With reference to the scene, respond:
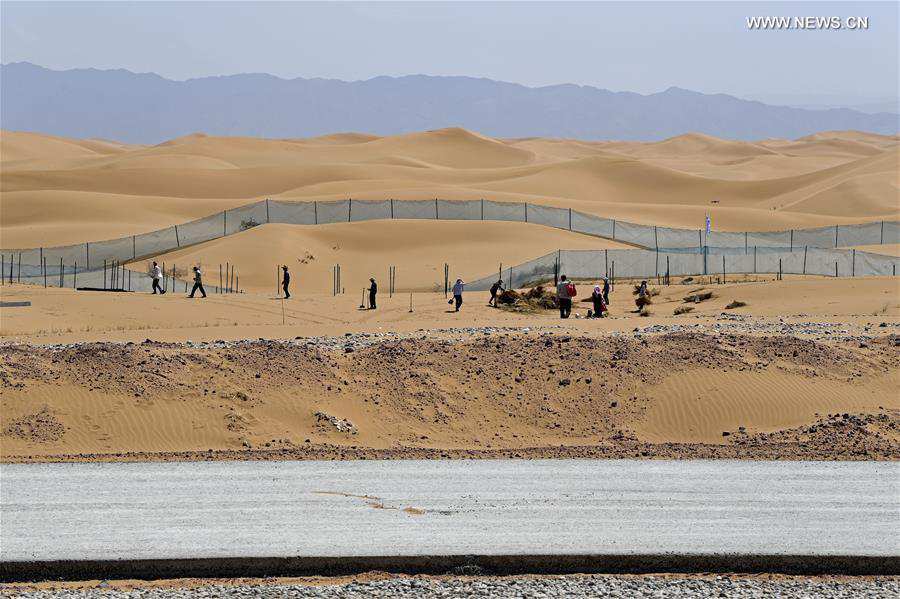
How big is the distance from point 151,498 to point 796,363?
12145 millimetres

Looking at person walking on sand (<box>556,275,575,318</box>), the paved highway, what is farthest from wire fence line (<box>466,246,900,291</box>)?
the paved highway

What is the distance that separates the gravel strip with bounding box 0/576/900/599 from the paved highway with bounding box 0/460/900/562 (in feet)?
1.65

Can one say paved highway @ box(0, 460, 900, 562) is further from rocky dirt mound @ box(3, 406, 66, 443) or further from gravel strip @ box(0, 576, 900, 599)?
rocky dirt mound @ box(3, 406, 66, 443)

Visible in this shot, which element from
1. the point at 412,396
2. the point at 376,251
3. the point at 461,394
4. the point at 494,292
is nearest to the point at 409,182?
the point at 376,251

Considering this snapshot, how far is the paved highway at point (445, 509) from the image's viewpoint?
12727 mm

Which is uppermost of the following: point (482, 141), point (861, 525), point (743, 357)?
point (482, 141)

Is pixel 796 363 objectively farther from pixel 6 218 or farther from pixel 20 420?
pixel 6 218

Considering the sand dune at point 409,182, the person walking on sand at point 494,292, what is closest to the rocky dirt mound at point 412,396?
the person walking on sand at point 494,292

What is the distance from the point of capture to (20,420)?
59.3 ft

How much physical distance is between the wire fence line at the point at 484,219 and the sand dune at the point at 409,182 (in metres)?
12.0

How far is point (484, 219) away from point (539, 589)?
1829 inches

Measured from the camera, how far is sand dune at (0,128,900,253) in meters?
74.5

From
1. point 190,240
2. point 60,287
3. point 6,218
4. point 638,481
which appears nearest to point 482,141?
point 6,218

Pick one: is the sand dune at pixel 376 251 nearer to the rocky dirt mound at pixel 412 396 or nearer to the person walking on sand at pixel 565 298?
the person walking on sand at pixel 565 298
